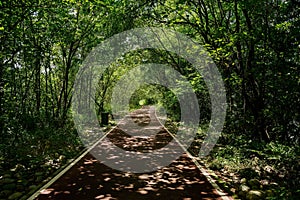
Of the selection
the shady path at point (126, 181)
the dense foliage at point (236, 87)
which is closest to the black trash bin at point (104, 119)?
the dense foliage at point (236, 87)

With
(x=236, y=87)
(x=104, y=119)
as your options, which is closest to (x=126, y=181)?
(x=236, y=87)

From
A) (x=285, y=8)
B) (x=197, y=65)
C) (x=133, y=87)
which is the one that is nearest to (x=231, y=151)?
(x=285, y=8)

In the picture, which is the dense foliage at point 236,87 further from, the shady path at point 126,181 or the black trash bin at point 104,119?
the black trash bin at point 104,119

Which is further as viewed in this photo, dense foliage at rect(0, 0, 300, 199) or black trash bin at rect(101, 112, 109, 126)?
black trash bin at rect(101, 112, 109, 126)

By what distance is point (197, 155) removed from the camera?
10.0 metres

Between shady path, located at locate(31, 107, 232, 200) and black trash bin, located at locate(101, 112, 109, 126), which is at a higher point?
black trash bin, located at locate(101, 112, 109, 126)

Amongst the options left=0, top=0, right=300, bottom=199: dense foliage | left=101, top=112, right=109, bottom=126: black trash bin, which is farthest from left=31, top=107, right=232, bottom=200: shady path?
left=101, top=112, right=109, bottom=126: black trash bin

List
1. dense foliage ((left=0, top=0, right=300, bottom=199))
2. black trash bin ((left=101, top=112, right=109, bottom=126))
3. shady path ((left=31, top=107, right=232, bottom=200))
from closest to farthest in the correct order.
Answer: shady path ((left=31, top=107, right=232, bottom=200)) < dense foliage ((left=0, top=0, right=300, bottom=199)) < black trash bin ((left=101, top=112, right=109, bottom=126))

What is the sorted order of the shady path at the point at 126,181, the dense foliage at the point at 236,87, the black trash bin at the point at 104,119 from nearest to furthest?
the shady path at the point at 126,181 < the dense foliage at the point at 236,87 < the black trash bin at the point at 104,119

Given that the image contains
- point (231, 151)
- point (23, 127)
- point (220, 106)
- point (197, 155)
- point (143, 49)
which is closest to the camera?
point (231, 151)

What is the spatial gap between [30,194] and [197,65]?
480 inches

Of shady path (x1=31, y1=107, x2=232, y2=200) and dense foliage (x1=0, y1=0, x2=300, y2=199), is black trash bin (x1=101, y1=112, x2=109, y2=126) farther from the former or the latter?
shady path (x1=31, y1=107, x2=232, y2=200)

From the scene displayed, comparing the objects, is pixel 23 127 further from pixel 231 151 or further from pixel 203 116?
pixel 203 116

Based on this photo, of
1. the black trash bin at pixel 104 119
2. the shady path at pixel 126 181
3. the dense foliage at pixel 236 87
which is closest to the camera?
the shady path at pixel 126 181
